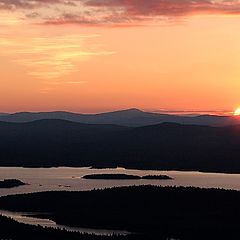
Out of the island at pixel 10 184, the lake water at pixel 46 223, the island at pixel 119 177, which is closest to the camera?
the lake water at pixel 46 223

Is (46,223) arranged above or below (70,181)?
below

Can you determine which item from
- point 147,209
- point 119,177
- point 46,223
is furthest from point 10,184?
point 46,223

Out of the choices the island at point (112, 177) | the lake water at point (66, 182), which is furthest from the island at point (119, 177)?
the lake water at point (66, 182)

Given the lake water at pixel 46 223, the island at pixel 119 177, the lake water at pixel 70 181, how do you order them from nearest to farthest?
the lake water at pixel 46 223
the lake water at pixel 70 181
the island at pixel 119 177

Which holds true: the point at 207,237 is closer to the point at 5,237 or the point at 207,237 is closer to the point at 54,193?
the point at 5,237

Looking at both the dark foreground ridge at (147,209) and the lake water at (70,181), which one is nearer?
the dark foreground ridge at (147,209)

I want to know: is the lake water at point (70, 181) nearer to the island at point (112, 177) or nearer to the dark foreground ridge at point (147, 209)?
the island at point (112, 177)

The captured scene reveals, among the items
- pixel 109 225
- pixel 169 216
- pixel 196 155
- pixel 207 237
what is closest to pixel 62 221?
pixel 109 225

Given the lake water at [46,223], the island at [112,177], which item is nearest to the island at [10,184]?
the island at [112,177]

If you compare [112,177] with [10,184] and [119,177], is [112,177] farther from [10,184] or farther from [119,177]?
[10,184]

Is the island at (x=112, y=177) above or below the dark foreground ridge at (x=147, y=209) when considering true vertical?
above
